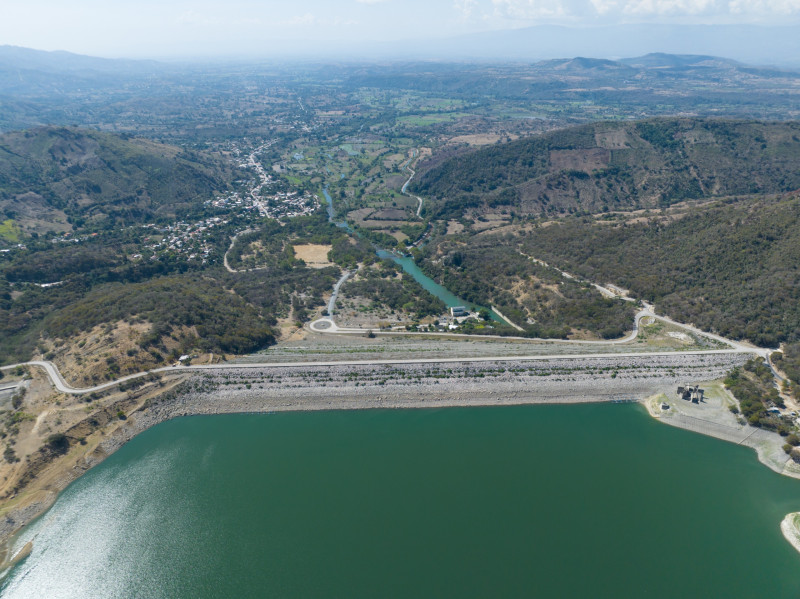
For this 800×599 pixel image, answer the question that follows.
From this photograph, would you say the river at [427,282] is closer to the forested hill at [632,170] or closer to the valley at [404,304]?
the valley at [404,304]

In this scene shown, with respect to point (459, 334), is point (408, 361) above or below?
above

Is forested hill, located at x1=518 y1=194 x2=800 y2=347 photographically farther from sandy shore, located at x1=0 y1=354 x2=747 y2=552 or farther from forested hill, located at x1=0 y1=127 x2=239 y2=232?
forested hill, located at x1=0 y1=127 x2=239 y2=232

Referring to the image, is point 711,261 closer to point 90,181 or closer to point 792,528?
point 792,528

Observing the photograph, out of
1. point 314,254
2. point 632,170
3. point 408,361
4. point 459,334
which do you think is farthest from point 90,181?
point 632,170

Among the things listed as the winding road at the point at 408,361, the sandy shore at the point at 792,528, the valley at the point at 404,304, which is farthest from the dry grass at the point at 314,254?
the sandy shore at the point at 792,528

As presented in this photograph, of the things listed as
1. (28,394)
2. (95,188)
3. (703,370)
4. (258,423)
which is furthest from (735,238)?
(95,188)

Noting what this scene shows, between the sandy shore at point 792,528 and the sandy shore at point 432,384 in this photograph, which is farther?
the sandy shore at point 432,384
